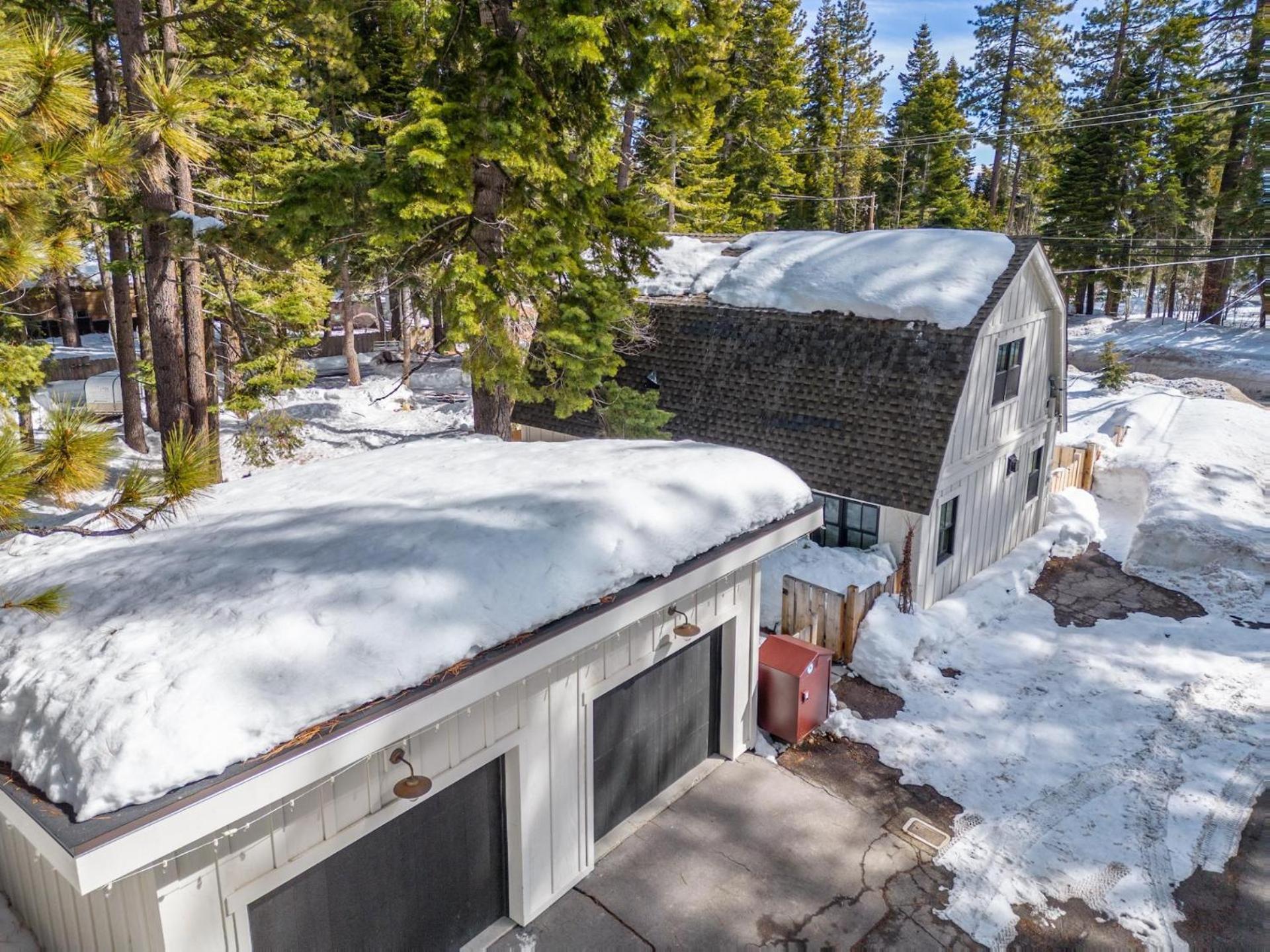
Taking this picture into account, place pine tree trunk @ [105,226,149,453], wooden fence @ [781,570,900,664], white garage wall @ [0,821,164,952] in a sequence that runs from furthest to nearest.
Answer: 1. pine tree trunk @ [105,226,149,453]
2. wooden fence @ [781,570,900,664]
3. white garage wall @ [0,821,164,952]

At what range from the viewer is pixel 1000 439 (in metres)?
14.3

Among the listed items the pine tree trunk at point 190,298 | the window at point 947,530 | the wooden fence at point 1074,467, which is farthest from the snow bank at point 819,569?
the pine tree trunk at point 190,298

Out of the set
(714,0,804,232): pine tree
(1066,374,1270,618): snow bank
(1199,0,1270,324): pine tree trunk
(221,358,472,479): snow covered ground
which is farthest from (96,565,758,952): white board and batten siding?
(1199,0,1270,324): pine tree trunk

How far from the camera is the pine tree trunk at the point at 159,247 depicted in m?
10.7

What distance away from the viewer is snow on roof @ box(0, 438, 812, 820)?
4.01 m

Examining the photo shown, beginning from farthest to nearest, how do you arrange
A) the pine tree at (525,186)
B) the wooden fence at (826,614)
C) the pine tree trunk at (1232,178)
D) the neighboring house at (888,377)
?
1. the pine tree trunk at (1232,178)
2. the neighboring house at (888,377)
3. the wooden fence at (826,614)
4. the pine tree at (525,186)

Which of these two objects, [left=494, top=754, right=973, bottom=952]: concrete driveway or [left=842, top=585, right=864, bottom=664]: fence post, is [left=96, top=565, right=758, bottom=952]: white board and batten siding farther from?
[left=842, top=585, right=864, bottom=664]: fence post

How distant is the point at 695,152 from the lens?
103 feet

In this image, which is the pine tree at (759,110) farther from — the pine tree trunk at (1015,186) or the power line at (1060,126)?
the pine tree trunk at (1015,186)

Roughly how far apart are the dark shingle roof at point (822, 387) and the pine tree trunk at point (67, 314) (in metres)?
29.6

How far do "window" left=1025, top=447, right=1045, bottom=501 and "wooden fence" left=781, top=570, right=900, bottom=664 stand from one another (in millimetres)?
6695

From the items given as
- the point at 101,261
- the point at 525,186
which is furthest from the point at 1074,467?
the point at 101,261

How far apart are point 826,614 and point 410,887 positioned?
6.97m

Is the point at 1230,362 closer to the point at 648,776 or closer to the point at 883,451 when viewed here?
the point at 883,451
